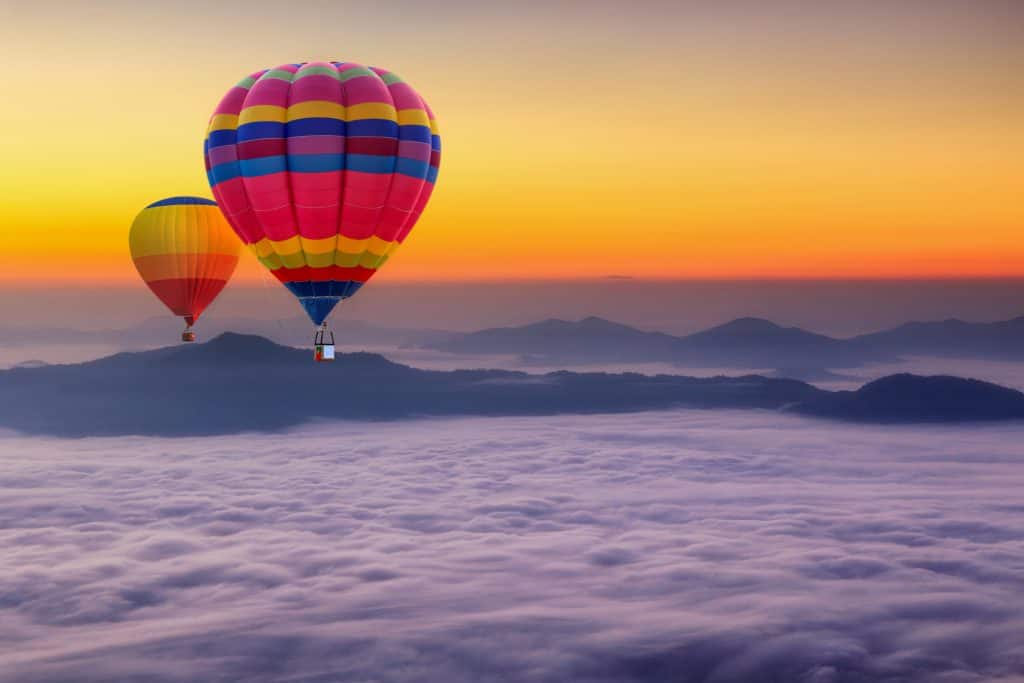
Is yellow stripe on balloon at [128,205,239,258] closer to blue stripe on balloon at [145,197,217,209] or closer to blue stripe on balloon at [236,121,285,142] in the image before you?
blue stripe on balloon at [145,197,217,209]

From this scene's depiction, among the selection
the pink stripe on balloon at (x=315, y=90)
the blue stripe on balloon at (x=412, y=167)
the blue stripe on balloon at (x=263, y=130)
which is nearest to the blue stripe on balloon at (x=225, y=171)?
the blue stripe on balloon at (x=263, y=130)

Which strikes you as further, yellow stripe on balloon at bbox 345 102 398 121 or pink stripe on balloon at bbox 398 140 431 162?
pink stripe on balloon at bbox 398 140 431 162

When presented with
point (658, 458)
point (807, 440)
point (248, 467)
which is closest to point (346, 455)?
point (248, 467)

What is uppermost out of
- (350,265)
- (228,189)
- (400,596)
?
(228,189)

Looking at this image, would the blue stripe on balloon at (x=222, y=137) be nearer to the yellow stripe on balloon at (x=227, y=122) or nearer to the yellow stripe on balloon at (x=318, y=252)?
the yellow stripe on balloon at (x=227, y=122)

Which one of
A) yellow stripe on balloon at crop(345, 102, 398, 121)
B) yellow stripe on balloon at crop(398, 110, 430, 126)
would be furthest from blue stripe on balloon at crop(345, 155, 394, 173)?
yellow stripe on balloon at crop(398, 110, 430, 126)

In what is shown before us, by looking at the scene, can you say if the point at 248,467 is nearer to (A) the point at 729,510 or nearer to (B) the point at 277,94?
(A) the point at 729,510

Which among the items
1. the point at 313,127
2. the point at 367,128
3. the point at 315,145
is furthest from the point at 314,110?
the point at 367,128
